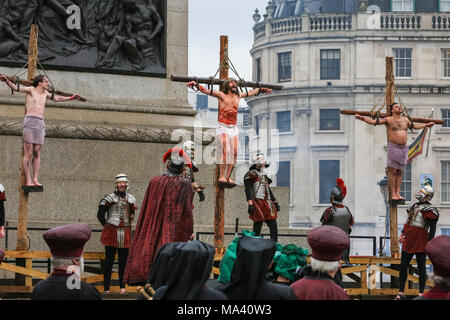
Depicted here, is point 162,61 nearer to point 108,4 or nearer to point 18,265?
point 108,4

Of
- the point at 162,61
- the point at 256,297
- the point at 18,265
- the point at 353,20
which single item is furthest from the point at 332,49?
the point at 256,297

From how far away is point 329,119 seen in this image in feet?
217

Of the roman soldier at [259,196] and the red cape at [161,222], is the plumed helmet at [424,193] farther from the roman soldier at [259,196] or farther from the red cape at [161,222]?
the red cape at [161,222]

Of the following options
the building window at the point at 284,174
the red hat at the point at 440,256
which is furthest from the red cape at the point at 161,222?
the building window at the point at 284,174

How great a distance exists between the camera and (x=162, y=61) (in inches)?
810

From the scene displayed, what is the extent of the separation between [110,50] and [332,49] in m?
48.1

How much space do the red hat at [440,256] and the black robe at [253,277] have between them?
1.16 metres

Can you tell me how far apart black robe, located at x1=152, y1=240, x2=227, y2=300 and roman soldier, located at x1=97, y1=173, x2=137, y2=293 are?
322 inches

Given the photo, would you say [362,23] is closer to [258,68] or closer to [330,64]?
[330,64]

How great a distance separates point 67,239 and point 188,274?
1.30m

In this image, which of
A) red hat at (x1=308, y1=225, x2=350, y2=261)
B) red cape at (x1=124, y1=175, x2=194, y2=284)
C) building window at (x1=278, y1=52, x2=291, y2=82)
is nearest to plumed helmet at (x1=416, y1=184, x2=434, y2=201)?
red cape at (x1=124, y1=175, x2=194, y2=284)

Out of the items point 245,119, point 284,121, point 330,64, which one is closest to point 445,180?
point 330,64

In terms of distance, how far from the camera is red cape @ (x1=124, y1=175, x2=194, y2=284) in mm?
13883

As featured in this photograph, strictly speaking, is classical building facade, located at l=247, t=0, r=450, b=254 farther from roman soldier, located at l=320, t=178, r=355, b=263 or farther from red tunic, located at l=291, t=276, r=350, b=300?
red tunic, located at l=291, t=276, r=350, b=300
